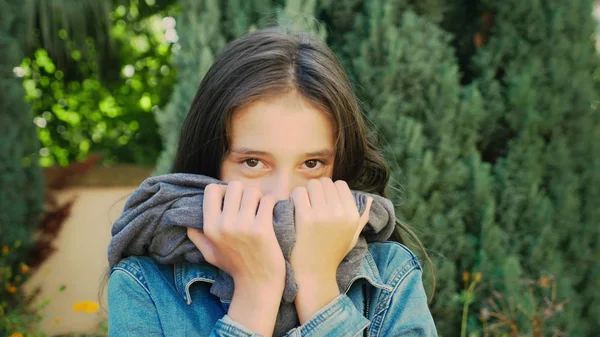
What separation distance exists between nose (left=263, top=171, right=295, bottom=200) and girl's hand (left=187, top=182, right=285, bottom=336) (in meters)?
0.08

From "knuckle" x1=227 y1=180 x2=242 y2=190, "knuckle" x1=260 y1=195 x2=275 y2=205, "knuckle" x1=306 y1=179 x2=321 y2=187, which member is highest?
"knuckle" x1=306 y1=179 x2=321 y2=187

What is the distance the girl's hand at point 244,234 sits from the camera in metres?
1.46

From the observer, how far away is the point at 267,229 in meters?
1.46

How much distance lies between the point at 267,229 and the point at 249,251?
67 mm

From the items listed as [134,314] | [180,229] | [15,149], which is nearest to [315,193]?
[180,229]

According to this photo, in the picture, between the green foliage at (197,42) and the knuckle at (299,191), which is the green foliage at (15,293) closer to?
the green foliage at (197,42)

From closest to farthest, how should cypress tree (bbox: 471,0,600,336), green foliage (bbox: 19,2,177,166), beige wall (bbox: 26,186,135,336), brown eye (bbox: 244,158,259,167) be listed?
1. brown eye (bbox: 244,158,259,167)
2. cypress tree (bbox: 471,0,600,336)
3. beige wall (bbox: 26,186,135,336)
4. green foliage (bbox: 19,2,177,166)

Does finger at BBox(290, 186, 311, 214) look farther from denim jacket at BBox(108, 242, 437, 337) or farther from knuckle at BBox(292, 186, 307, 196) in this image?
denim jacket at BBox(108, 242, 437, 337)

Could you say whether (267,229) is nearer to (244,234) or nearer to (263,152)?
(244,234)

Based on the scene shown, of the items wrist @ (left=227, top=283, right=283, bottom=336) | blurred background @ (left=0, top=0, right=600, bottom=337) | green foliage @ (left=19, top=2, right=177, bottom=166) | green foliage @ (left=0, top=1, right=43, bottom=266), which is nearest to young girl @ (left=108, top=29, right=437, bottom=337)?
wrist @ (left=227, top=283, right=283, bottom=336)

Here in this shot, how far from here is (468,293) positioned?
8.74 feet

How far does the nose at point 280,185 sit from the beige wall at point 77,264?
327 cm

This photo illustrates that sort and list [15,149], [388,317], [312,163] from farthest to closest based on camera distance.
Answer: [15,149] < [312,163] < [388,317]

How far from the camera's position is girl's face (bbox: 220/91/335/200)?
160 cm
